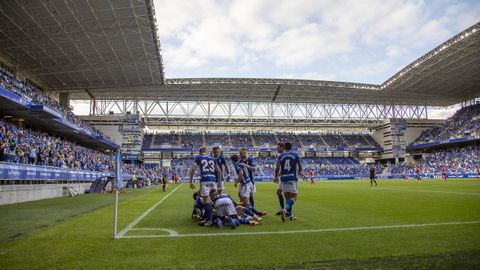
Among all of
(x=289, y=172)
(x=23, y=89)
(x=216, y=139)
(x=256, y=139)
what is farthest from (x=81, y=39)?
(x=256, y=139)

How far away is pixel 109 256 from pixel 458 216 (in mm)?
8670

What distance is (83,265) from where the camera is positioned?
14.9 feet

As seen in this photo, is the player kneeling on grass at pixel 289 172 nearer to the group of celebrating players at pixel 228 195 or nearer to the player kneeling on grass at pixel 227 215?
the group of celebrating players at pixel 228 195

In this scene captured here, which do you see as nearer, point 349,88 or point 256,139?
point 349,88

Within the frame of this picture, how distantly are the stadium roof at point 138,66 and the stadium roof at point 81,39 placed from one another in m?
0.07

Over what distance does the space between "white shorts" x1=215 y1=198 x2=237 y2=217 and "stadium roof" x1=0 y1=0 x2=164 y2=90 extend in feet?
78.5

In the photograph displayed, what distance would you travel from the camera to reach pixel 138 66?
41.0 m

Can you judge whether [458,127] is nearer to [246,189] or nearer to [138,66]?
[138,66]

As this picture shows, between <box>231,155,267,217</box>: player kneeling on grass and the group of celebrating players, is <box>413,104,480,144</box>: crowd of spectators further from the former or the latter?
the group of celebrating players

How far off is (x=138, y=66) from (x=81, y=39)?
373 inches

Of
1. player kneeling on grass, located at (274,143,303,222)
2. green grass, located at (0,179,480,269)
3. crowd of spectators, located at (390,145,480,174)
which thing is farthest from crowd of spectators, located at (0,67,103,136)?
crowd of spectators, located at (390,145,480,174)

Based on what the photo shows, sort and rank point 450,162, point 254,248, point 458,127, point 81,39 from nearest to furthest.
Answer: point 254,248
point 81,39
point 450,162
point 458,127

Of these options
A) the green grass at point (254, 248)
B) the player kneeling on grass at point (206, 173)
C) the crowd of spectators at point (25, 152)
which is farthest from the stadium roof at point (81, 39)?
the green grass at point (254, 248)

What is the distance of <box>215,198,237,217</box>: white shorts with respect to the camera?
7941mm
